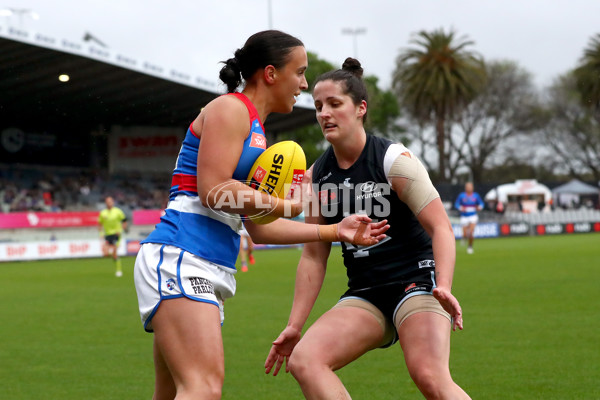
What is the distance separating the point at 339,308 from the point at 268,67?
1423mm

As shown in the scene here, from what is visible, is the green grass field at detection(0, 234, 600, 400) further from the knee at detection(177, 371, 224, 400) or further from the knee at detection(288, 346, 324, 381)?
the knee at detection(177, 371, 224, 400)

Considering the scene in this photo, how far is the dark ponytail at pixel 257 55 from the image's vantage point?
398 cm

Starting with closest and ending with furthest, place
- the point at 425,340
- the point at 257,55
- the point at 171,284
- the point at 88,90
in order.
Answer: the point at 171,284 < the point at 257,55 < the point at 425,340 < the point at 88,90

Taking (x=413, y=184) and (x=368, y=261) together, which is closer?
(x=413, y=184)

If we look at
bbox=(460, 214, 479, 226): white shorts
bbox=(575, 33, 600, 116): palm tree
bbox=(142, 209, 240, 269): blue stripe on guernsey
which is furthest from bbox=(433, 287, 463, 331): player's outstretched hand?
bbox=(575, 33, 600, 116): palm tree

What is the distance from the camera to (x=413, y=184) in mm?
4367

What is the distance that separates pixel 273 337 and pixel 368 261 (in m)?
5.24

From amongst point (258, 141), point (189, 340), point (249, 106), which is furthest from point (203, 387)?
point (249, 106)

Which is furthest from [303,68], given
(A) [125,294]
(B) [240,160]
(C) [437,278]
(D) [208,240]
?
(A) [125,294]

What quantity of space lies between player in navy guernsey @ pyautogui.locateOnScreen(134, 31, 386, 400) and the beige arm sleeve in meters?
0.47

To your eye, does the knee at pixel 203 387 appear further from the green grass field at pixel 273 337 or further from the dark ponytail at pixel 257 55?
the green grass field at pixel 273 337

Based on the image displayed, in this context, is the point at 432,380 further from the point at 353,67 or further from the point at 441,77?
the point at 441,77

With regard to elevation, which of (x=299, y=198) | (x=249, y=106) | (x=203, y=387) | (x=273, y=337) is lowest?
(x=273, y=337)

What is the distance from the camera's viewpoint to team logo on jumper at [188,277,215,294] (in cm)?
380
